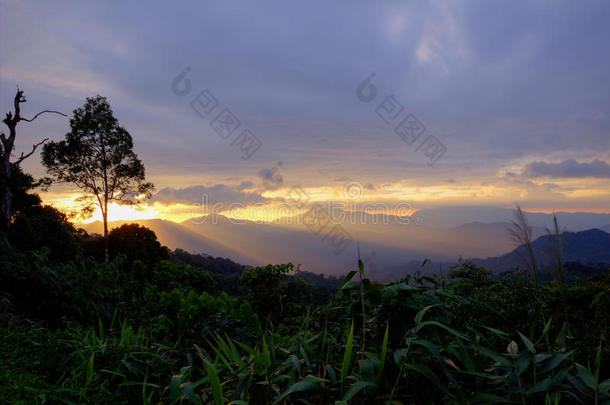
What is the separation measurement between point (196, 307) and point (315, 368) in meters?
2.31

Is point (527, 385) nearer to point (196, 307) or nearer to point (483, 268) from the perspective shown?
point (483, 268)

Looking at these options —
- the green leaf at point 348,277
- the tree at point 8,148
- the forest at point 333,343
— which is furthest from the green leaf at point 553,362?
the tree at point 8,148

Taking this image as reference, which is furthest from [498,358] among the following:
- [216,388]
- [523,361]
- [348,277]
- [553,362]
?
[216,388]

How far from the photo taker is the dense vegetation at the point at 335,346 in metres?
1.48

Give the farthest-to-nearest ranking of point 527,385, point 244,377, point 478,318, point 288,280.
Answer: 1. point 288,280
2. point 478,318
3. point 244,377
4. point 527,385

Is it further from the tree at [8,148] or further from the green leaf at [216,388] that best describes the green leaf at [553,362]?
the tree at [8,148]

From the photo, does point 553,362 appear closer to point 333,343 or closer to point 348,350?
point 348,350

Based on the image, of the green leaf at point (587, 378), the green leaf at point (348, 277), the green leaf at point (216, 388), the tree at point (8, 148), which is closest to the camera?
the green leaf at point (587, 378)

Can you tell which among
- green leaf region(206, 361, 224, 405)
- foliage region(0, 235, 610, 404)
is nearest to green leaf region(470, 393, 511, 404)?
foliage region(0, 235, 610, 404)

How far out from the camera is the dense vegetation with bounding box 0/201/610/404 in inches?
58.1

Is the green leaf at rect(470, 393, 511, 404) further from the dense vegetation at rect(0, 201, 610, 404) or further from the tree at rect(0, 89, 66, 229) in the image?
the tree at rect(0, 89, 66, 229)

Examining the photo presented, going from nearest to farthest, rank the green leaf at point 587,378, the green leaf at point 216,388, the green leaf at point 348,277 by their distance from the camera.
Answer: the green leaf at point 587,378 < the green leaf at point 216,388 < the green leaf at point 348,277

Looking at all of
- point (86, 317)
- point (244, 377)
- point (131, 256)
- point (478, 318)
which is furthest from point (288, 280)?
point (131, 256)

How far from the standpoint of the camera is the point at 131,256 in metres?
17.4
